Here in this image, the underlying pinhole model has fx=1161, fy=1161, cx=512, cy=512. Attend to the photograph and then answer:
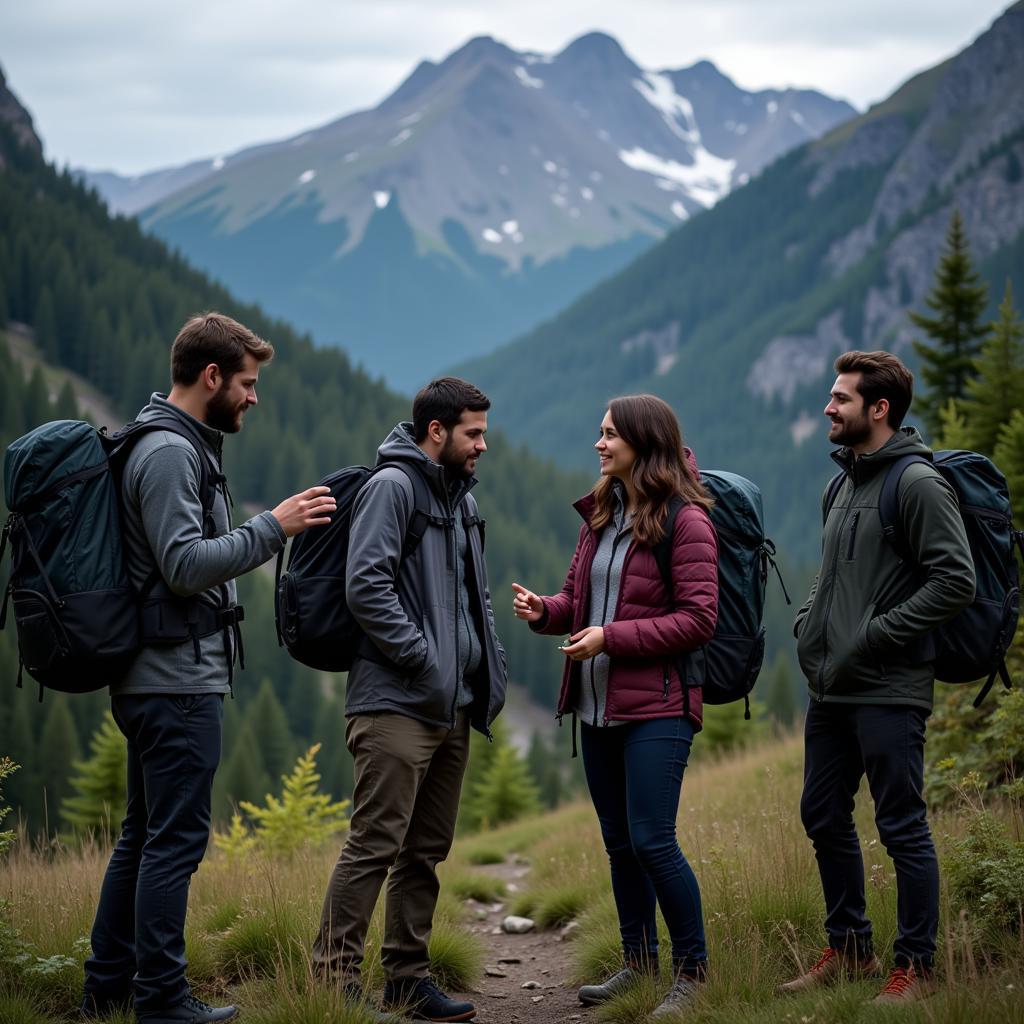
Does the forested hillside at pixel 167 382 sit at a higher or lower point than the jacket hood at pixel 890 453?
higher

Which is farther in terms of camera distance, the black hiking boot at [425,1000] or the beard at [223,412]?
the black hiking boot at [425,1000]

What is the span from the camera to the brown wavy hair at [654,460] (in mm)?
5277

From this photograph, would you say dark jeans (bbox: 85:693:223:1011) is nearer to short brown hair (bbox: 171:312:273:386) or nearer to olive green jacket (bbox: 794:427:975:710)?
short brown hair (bbox: 171:312:273:386)

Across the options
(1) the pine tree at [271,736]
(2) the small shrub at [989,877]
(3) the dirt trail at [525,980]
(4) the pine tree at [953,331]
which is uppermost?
(4) the pine tree at [953,331]

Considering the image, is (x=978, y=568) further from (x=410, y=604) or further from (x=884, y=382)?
(x=410, y=604)

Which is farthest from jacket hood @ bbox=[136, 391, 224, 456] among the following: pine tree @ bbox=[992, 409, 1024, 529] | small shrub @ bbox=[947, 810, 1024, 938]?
pine tree @ bbox=[992, 409, 1024, 529]

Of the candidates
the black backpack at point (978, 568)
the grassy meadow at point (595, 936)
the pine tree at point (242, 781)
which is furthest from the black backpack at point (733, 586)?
the pine tree at point (242, 781)

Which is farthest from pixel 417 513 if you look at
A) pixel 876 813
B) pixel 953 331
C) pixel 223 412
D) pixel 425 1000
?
pixel 953 331

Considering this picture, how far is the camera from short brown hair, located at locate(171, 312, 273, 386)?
4.91m

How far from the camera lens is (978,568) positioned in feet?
16.4

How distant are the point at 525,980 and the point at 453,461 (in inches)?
126

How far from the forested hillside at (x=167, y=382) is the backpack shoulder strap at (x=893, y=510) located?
251 feet

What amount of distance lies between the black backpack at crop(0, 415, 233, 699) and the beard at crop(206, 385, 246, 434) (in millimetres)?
505

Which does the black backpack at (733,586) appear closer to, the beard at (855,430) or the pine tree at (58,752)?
the beard at (855,430)
